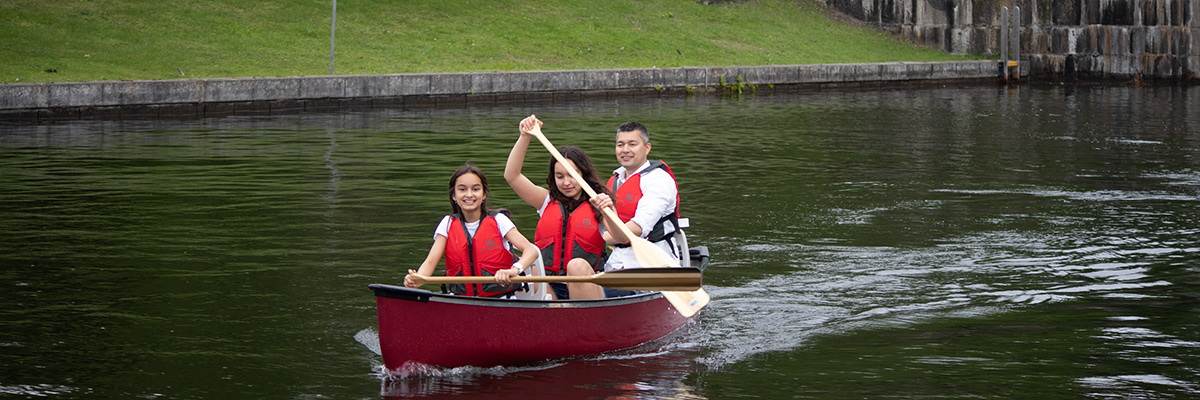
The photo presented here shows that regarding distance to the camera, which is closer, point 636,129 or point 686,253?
point 636,129

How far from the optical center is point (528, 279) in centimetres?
707

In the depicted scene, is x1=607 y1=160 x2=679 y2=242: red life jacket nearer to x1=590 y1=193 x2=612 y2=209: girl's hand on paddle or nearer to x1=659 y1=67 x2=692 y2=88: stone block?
x1=590 y1=193 x2=612 y2=209: girl's hand on paddle

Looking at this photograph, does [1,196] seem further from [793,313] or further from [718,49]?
[718,49]

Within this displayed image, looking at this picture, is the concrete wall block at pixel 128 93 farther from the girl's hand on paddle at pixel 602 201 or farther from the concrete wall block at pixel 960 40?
the concrete wall block at pixel 960 40

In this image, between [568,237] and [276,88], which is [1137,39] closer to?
[276,88]

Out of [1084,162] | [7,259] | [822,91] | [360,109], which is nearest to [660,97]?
[822,91]

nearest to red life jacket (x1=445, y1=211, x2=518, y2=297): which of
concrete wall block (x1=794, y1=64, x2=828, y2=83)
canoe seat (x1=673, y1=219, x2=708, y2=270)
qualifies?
canoe seat (x1=673, y1=219, x2=708, y2=270)

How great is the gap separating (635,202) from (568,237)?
47cm

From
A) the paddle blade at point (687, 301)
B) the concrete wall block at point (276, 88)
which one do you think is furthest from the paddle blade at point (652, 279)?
the concrete wall block at point (276, 88)

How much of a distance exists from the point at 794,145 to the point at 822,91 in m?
13.8

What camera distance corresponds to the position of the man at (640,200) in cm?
793

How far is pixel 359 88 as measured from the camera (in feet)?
85.1

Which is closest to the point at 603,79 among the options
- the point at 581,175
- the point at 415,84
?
the point at 415,84

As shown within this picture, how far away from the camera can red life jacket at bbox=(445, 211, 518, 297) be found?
738 cm
